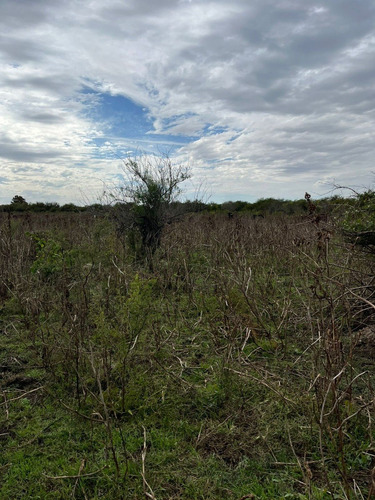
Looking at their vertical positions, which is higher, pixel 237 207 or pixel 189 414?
pixel 237 207

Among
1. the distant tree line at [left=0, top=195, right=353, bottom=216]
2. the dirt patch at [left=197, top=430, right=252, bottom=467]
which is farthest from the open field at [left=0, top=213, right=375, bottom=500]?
the distant tree line at [left=0, top=195, right=353, bottom=216]

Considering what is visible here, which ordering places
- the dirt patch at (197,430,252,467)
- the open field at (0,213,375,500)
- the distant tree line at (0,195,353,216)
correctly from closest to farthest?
the open field at (0,213,375,500), the dirt patch at (197,430,252,467), the distant tree line at (0,195,353,216)

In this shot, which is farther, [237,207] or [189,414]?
[237,207]

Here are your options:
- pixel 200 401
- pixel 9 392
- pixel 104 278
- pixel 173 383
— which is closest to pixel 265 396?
pixel 200 401

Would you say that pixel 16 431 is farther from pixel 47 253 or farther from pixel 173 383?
pixel 47 253

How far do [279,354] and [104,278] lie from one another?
333 centimetres

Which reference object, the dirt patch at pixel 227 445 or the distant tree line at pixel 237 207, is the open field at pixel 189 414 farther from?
the distant tree line at pixel 237 207

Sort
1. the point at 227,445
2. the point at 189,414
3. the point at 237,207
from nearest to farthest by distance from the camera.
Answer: the point at 227,445, the point at 189,414, the point at 237,207

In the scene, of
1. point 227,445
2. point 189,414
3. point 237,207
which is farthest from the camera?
point 237,207

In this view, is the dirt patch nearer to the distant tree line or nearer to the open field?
the open field

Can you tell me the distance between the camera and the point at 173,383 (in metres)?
3.42

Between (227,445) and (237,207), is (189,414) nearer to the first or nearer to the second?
(227,445)

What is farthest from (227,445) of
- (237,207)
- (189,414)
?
(237,207)

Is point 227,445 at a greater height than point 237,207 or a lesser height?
lesser
